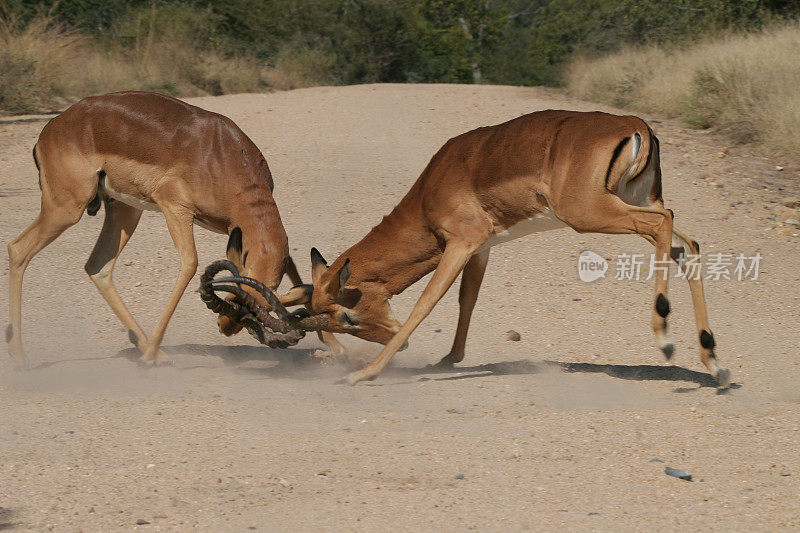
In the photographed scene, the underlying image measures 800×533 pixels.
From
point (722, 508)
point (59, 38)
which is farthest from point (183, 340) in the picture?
point (59, 38)

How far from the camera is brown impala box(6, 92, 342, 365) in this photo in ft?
24.1

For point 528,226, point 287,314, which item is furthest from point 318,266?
point 528,226

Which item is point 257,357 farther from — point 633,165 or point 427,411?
point 633,165

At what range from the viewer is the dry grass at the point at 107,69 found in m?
21.1

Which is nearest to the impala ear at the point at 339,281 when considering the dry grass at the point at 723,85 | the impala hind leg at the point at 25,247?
the impala hind leg at the point at 25,247

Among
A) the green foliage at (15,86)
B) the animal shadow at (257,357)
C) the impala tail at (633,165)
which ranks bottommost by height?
the animal shadow at (257,357)

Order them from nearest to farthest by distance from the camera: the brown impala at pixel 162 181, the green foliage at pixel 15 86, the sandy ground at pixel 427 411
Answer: the sandy ground at pixel 427 411 < the brown impala at pixel 162 181 < the green foliage at pixel 15 86

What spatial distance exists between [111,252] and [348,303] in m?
2.58

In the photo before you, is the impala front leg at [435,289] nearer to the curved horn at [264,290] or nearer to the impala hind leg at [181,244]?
the curved horn at [264,290]

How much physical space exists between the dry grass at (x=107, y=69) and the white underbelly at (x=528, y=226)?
16454mm

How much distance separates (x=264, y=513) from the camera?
4.81 meters

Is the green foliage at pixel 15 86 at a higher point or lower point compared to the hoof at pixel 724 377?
higher

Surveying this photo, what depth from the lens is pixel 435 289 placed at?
23.3ft

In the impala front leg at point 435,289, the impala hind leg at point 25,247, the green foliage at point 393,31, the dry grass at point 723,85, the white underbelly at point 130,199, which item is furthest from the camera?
the green foliage at point 393,31
